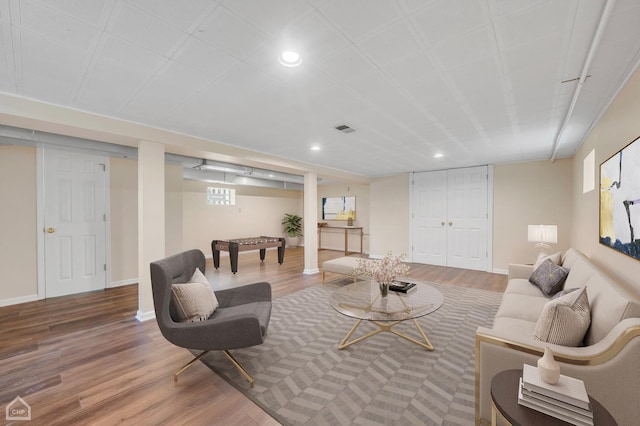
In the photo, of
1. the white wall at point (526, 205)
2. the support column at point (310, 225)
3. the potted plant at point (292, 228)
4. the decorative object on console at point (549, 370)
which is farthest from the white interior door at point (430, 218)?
the decorative object on console at point (549, 370)

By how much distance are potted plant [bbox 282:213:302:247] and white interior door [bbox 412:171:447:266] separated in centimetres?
457

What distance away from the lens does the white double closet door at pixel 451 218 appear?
6059mm

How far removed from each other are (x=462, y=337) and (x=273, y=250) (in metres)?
7.24

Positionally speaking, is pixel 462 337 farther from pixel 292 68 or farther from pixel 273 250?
pixel 273 250

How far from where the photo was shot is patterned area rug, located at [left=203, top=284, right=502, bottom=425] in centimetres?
174

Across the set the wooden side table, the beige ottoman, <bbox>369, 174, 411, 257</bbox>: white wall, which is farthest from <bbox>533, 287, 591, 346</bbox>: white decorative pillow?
<bbox>369, 174, 411, 257</bbox>: white wall

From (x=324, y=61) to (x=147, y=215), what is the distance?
2.91 m

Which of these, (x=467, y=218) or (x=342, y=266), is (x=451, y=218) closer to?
(x=467, y=218)

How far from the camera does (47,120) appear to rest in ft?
8.56

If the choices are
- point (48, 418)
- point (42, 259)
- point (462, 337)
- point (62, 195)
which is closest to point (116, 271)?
point (42, 259)

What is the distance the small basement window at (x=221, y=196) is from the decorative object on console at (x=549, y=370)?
8168 millimetres

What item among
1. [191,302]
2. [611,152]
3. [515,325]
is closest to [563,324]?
[515,325]

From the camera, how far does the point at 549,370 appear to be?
45.1 inches

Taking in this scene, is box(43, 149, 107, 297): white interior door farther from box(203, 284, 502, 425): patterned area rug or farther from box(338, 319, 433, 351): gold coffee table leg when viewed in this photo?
box(338, 319, 433, 351): gold coffee table leg
